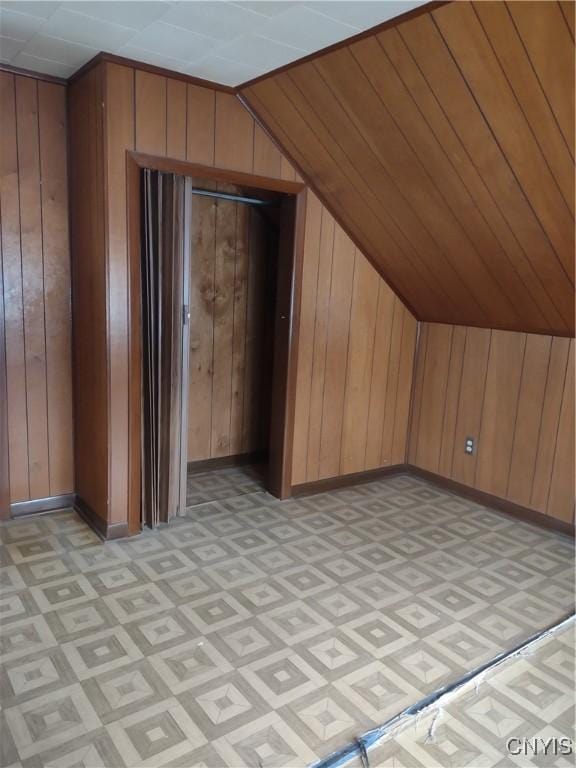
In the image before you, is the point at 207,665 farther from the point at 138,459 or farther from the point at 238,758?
the point at 138,459

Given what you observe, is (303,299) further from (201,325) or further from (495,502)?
(495,502)

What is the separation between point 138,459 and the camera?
288cm

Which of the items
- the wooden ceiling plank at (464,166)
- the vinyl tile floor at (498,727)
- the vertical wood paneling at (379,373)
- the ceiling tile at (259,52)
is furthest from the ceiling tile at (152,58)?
the vinyl tile floor at (498,727)

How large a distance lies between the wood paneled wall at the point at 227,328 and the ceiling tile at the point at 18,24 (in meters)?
1.33

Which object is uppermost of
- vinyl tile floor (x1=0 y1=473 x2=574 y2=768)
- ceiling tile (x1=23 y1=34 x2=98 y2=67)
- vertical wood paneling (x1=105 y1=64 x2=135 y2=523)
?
ceiling tile (x1=23 y1=34 x2=98 y2=67)

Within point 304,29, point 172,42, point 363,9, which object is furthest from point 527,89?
point 172,42

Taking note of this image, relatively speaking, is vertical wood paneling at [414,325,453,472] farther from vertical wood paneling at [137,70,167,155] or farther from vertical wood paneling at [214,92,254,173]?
vertical wood paneling at [137,70,167,155]

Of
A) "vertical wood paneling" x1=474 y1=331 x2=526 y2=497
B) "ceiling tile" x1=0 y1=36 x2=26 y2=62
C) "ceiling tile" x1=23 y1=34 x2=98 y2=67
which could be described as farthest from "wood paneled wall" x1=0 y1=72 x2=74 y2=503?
"vertical wood paneling" x1=474 y1=331 x2=526 y2=497

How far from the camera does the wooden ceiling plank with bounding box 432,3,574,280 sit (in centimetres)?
186

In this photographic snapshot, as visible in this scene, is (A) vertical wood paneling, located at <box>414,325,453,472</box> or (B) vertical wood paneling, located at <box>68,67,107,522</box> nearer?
(B) vertical wood paneling, located at <box>68,67,107,522</box>

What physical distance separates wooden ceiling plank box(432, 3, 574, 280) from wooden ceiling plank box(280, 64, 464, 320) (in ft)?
2.26

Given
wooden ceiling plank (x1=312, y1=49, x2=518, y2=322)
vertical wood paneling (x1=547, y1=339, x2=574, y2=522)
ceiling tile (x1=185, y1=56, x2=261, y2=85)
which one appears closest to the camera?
wooden ceiling plank (x1=312, y1=49, x2=518, y2=322)

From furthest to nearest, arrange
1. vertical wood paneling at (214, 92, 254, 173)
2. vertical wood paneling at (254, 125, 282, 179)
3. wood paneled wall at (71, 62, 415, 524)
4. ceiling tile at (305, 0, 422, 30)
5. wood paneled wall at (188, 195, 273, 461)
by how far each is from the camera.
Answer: wood paneled wall at (188, 195, 273, 461) → vertical wood paneling at (254, 125, 282, 179) → vertical wood paneling at (214, 92, 254, 173) → wood paneled wall at (71, 62, 415, 524) → ceiling tile at (305, 0, 422, 30)

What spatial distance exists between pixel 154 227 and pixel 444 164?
134 centimetres
